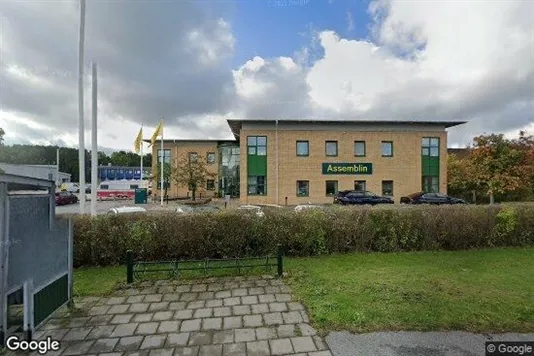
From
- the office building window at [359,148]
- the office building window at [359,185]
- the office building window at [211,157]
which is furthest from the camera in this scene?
the office building window at [211,157]

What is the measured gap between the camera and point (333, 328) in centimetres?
414

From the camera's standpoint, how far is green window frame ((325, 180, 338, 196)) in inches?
1202

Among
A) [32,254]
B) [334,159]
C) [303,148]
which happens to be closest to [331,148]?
[334,159]

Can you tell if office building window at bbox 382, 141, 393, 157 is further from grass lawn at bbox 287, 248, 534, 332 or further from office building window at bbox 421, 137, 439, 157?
grass lawn at bbox 287, 248, 534, 332

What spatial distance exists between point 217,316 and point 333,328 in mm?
1661

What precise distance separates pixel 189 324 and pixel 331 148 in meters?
28.0

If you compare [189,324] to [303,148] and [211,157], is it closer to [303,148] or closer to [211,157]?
[303,148]

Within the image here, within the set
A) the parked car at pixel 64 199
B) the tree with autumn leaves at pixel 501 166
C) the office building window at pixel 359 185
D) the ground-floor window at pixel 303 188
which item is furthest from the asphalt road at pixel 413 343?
the parked car at pixel 64 199

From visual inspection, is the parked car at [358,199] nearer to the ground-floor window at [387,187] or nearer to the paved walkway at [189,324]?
the ground-floor window at [387,187]

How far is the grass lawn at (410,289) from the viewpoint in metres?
4.27

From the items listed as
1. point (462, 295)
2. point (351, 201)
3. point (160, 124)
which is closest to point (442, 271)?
point (462, 295)

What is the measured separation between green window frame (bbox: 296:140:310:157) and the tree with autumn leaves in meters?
15.4

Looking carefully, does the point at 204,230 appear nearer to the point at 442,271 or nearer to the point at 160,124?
the point at 442,271

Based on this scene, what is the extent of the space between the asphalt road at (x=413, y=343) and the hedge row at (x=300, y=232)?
170 inches
